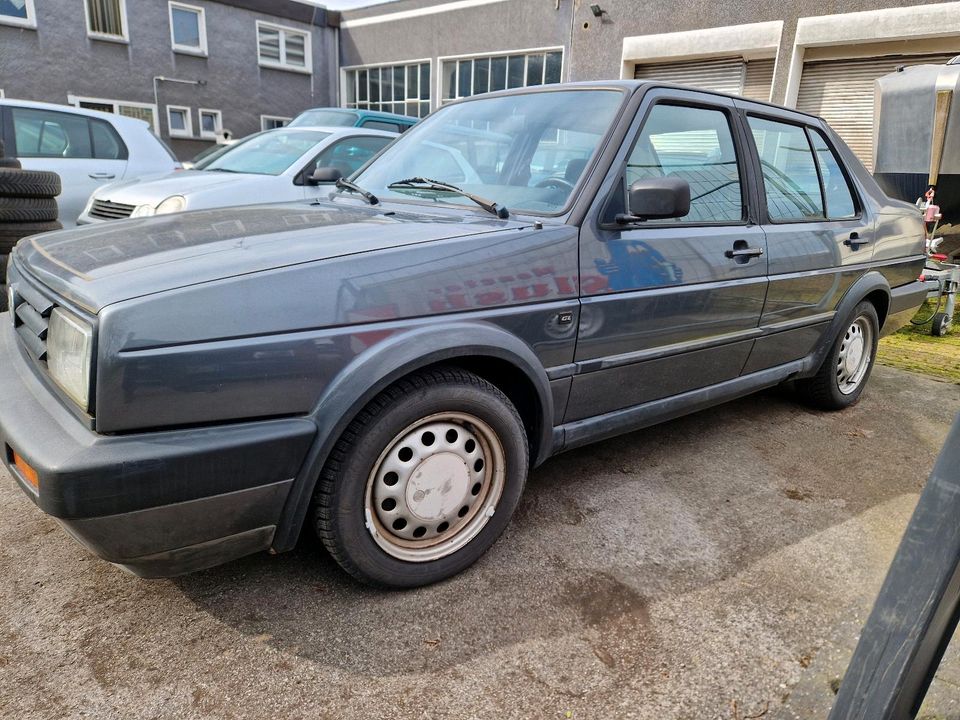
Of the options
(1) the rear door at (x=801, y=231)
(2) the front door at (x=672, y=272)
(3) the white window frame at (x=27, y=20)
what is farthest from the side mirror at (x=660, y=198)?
(3) the white window frame at (x=27, y=20)

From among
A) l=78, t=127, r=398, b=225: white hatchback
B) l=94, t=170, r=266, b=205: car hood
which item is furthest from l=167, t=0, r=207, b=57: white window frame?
l=94, t=170, r=266, b=205: car hood

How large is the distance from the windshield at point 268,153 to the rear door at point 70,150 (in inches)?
40.1

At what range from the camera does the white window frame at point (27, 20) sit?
53.3ft

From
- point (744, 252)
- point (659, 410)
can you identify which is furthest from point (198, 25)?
point (659, 410)

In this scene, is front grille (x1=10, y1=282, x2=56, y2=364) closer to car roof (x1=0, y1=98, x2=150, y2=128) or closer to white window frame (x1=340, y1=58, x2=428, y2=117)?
car roof (x1=0, y1=98, x2=150, y2=128)

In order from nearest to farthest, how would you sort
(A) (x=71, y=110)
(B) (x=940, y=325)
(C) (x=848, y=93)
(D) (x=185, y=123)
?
(B) (x=940, y=325), (A) (x=71, y=110), (C) (x=848, y=93), (D) (x=185, y=123)

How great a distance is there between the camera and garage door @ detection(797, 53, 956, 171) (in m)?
11.0

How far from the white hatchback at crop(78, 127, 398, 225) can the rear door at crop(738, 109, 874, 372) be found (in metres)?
2.89

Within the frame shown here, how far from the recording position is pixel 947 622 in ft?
4.58

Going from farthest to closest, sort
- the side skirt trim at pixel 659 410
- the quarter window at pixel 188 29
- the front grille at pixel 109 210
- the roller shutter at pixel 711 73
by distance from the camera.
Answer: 1. the quarter window at pixel 188 29
2. the roller shutter at pixel 711 73
3. the front grille at pixel 109 210
4. the side skirt trim at pixel 659 410

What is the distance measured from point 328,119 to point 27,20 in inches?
487

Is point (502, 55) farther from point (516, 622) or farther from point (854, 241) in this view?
point (516, 622)

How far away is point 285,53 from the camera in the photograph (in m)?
21.8

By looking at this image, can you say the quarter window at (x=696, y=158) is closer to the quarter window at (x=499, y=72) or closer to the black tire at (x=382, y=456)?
the black tire at (x=382, y=456)
